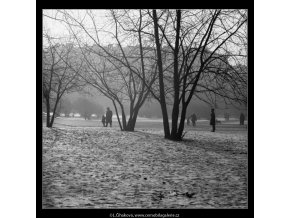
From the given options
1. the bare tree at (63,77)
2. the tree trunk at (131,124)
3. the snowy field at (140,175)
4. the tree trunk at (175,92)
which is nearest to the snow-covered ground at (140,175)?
the snowy field at (140,175)

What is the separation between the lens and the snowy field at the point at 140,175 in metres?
6.06

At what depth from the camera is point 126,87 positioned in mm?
16281

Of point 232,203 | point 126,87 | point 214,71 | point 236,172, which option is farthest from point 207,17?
point 126,87

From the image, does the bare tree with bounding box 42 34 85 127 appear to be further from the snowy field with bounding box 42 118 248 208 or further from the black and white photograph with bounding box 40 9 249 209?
the snowy field with bounding box 42 118 248 208

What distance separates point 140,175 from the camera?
24.2ft

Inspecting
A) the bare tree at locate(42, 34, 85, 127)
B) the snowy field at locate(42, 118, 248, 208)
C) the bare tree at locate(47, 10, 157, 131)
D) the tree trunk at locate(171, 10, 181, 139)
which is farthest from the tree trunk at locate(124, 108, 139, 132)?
the snowy field at locate(42, 118, 248, 208)

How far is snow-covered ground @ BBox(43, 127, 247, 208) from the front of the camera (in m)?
6.05

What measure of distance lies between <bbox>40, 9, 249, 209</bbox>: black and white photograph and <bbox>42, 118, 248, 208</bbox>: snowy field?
2 cm

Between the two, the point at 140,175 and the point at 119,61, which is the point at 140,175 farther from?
the point at 119,61

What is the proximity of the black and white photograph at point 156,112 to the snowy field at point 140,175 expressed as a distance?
18 millimetres

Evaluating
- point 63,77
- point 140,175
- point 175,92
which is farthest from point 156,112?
point 140,175

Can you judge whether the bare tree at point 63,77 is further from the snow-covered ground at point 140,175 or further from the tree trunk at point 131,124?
the tree trunk at point 131,124

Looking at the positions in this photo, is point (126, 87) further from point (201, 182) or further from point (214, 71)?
point (201, 182)

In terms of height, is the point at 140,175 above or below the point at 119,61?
below
